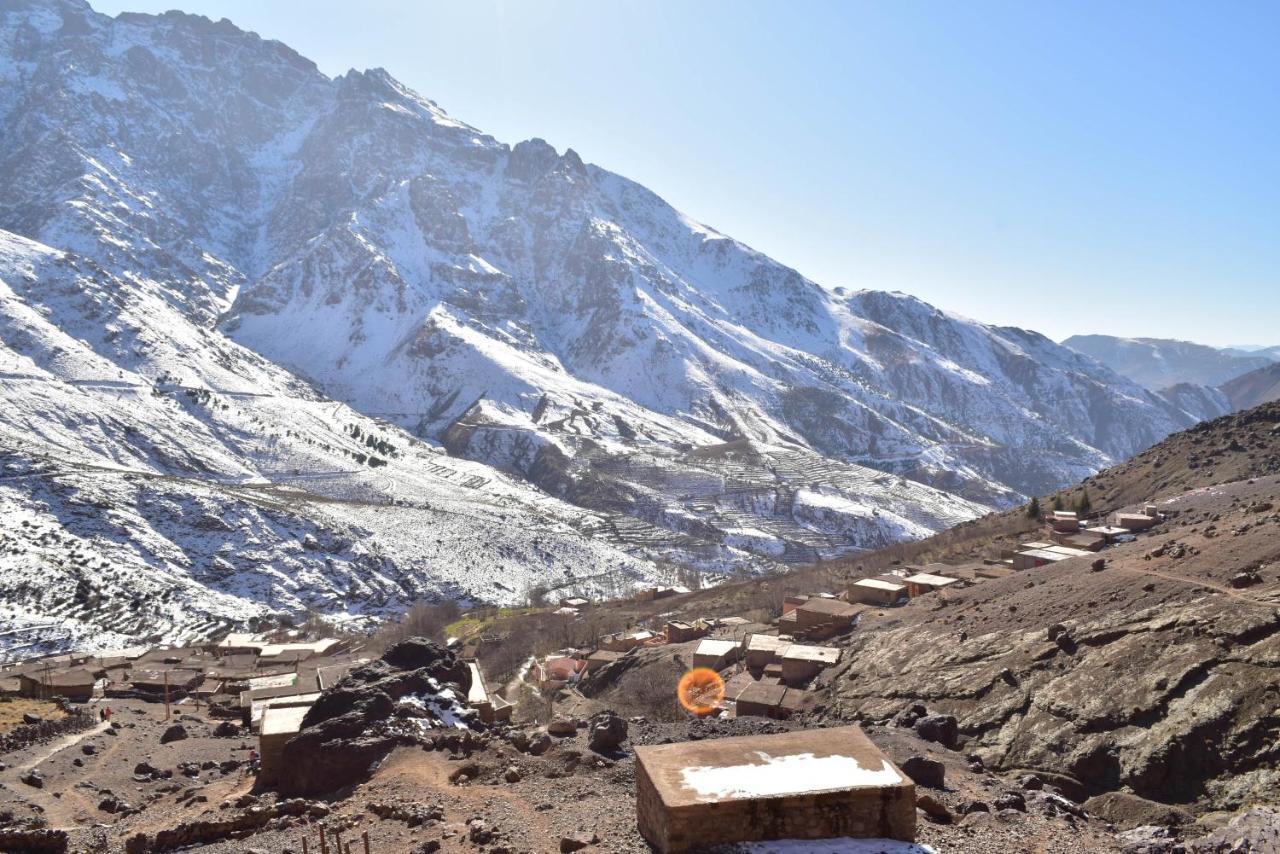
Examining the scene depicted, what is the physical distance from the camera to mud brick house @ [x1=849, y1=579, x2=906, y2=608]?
1457 inches

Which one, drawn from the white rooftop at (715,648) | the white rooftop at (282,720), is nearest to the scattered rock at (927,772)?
the white rooftop at (282,720)

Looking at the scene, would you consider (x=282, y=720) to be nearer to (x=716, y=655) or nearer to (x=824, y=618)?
(x=716, y=655)

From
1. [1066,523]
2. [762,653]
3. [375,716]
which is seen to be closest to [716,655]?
[762,653]

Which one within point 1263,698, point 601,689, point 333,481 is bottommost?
point 333,481

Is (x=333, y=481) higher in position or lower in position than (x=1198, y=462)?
lower

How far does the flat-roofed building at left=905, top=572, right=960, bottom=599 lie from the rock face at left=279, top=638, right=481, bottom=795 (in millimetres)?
21041

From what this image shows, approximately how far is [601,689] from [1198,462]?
1732 inches

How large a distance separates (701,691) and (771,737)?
55.4 feet

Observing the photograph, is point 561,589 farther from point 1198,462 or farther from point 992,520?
point 1198,462

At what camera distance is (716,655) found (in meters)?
33.7

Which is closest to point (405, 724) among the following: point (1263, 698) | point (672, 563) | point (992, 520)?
point (1263, 698)

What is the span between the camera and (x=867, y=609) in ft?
118

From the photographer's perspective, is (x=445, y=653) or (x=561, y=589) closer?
(x=445, y=653)

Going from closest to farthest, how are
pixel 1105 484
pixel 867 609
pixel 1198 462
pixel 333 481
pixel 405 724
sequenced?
1. pixel 405 724
2. pixel 867 609
3. pixel 1198 462
4. pixel 1105 484
5. pixel 333 481
